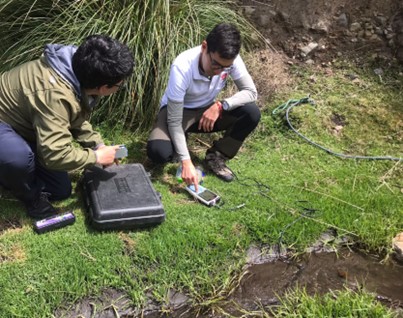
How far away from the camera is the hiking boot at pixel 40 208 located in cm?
281

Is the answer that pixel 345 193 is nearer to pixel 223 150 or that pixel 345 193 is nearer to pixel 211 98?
pixel 223 150

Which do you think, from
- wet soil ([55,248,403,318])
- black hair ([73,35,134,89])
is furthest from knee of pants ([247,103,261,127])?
black hair ([73,35,134,89])

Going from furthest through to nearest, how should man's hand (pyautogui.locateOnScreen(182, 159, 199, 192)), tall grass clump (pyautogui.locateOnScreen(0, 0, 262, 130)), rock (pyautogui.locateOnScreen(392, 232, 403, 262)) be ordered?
tall grass clump (pyautogui.locateOnScreen(0, 0, 262, 130)) → man's hand (pyautogui.locateOnScreen(182, 159, 199, 192)) → rock (pyautogui.locateOnScreen(392, 232, 403, 262))

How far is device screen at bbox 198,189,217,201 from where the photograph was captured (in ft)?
10.3

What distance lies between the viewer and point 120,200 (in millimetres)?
2750

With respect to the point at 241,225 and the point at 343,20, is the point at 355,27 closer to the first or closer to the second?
the point at 343,20

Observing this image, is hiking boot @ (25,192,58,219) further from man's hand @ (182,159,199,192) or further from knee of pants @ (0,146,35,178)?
man's hand @ (182,159,199,192)

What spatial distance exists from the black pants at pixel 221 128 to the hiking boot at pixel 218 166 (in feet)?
0.15

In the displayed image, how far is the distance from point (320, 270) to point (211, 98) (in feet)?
4.93

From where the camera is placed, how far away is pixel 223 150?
139 inches

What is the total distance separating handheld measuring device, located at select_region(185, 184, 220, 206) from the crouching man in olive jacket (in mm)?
690

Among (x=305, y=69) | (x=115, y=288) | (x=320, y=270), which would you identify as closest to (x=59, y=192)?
(x=115, y=288)

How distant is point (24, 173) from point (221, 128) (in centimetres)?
157

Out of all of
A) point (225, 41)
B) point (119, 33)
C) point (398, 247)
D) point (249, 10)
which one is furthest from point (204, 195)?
point (249, 10)
